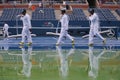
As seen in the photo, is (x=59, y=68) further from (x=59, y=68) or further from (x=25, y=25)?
(x=25, y=25)

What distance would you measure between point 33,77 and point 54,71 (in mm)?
1250

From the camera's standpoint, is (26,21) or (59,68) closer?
(59,68)

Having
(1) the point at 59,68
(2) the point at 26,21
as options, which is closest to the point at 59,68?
(1) the point at 59,68

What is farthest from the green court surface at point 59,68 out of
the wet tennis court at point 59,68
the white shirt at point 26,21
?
the white shirt at point 26,21

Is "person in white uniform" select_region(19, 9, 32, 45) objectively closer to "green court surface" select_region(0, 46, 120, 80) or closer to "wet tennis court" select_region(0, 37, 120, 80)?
"wet tennis court" select_region(0, 37, 120, 80)

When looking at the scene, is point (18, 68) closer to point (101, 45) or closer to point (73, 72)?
point (73, 72)

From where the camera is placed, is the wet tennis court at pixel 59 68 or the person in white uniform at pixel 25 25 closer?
the wet tennis court at pixel 59 68

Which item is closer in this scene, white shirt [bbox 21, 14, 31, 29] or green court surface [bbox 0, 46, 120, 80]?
green court surface [bbox 0, 46, 120, 80]

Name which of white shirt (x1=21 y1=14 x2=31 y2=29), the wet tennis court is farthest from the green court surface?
white shirt (x1=21 y1=14 x2=31 y2=29)

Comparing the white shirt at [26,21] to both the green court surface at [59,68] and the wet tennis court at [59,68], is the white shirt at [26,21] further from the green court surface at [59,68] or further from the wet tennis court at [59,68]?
the green court surface at [59,68]

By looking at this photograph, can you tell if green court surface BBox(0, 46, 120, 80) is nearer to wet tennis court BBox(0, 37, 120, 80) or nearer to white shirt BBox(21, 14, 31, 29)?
wet tennis court BBox(0, 37, 120, 80)

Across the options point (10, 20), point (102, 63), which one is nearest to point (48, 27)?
point (10, 20)

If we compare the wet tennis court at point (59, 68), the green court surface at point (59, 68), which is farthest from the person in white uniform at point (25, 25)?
the green court surface at point (59, 68)

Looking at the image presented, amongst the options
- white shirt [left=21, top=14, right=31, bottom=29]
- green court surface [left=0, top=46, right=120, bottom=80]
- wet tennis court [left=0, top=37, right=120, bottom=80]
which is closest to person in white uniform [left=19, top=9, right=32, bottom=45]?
white shirt [left=21, top=14, right=31, bottom=29]
